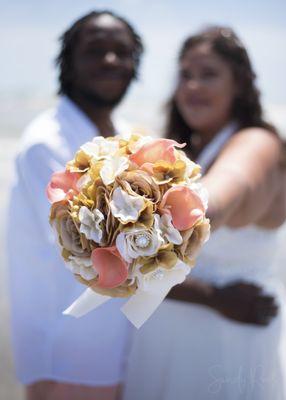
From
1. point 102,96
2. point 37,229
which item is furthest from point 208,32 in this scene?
point 37,229

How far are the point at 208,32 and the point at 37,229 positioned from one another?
4.38ft

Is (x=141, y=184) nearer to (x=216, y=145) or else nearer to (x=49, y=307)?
(x=216, y=145)

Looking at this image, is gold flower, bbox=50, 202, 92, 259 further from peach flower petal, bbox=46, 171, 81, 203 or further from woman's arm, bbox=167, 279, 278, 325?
woman's arm, bbox=167, 279, 278, 325

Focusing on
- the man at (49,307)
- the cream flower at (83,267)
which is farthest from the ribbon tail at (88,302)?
the man at (49,307)

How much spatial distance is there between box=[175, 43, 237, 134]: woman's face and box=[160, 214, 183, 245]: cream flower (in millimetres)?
1450

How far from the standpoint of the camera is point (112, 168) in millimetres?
1303

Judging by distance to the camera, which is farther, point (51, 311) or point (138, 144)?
point (51, 311)

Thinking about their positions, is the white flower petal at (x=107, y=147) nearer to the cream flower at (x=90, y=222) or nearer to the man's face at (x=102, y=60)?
the cream flower at (x=90, y=222)

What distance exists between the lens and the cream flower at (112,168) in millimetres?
1275

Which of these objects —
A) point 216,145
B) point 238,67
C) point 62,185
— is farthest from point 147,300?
point 238,67

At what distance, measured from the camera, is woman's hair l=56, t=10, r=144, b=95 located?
3.10 metres

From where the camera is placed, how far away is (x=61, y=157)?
2.57 m

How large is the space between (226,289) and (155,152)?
124 cm

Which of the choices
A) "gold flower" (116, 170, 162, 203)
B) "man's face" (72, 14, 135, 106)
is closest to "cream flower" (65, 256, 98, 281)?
"gold flower" (116, 170, 162, 203)
